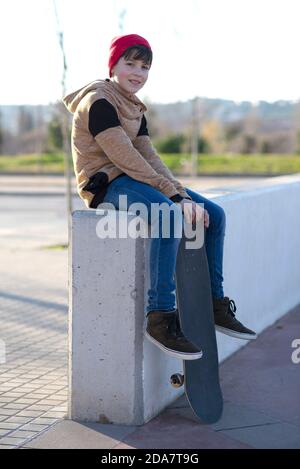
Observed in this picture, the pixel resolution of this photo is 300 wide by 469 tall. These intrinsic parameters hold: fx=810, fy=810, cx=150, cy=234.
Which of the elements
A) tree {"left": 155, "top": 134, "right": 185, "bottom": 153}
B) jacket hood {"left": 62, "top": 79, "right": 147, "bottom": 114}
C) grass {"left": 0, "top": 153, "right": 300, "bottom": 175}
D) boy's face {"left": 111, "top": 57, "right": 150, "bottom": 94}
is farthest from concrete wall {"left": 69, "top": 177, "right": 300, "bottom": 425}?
tree {"left": 155, "top": 134, "right": 185, "bottom": 153}

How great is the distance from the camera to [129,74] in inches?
171

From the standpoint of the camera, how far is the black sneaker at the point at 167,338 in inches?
159

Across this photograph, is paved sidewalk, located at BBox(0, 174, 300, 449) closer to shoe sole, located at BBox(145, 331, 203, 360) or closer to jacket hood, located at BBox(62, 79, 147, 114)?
shoe sole, located at BBox(145, 331, 203, 360)

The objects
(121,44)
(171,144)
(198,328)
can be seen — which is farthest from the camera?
(171,144)

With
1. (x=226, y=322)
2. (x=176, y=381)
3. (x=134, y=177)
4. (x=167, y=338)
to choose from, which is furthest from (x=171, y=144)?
(x=167, y=338)

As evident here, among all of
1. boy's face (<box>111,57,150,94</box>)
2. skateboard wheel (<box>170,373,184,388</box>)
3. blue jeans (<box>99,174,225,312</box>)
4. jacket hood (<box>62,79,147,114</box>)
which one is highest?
boy's face (<box>111,57,150,94</box>)

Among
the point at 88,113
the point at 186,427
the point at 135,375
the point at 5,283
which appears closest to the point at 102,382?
the point at 135,375

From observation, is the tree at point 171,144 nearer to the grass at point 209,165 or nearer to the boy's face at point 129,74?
the grass at point 209,165

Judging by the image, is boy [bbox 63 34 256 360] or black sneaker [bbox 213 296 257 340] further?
black sneaker [bbox 213 296 257 340]

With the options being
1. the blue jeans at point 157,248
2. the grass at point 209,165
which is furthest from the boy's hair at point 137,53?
the grass at point 209,165

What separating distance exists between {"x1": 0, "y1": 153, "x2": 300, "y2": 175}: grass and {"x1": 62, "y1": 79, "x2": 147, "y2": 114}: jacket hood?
3054cm

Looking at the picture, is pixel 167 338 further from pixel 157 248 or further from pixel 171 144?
pixel 171 144

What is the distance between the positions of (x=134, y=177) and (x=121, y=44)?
0.73 meters

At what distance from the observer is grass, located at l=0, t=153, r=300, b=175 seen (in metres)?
36.3
